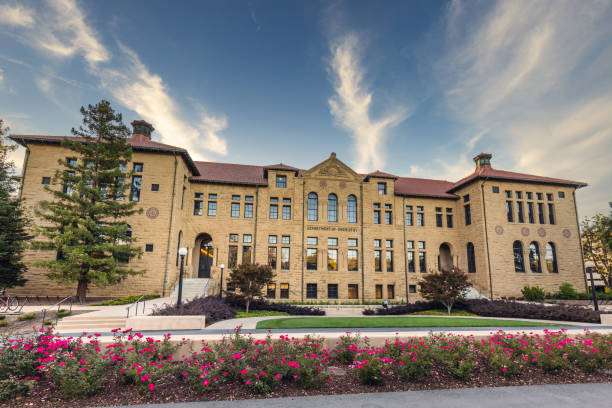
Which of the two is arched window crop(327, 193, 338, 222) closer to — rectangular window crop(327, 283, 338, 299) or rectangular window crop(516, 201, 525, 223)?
rectangular window crop(327, 283, 338, 299)

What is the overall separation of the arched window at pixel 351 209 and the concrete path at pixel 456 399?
23.2 m

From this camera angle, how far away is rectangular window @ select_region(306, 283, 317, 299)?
2684 centimetres

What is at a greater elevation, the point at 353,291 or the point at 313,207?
the point at 313,207

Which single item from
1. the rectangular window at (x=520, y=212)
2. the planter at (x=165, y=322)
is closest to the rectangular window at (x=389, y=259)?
the rectangular window at (x=520, y=212)

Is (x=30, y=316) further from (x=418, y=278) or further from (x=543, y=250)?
(x=543, y=250)

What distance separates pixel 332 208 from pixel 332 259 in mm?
4774

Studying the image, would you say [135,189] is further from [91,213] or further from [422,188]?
[422,188]

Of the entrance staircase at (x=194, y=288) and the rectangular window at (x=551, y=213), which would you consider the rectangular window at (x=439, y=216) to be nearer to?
the rectangular window at (x=551, y=213)

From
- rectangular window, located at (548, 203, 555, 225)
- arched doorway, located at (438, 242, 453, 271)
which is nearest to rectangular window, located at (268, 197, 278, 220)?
arched doorway, located at (438, 242, 453, 271)

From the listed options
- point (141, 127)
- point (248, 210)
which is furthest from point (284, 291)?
point (141, 127)

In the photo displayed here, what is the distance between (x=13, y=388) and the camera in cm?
540

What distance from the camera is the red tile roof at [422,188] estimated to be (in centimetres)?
3064

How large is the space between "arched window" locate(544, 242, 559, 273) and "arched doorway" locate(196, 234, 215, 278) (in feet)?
101

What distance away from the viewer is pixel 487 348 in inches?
279
